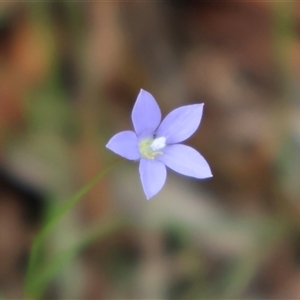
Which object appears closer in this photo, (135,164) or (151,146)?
(151,146)

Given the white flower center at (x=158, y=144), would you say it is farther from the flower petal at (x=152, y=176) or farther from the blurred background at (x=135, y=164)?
the blurred background at (x=135, y=164)

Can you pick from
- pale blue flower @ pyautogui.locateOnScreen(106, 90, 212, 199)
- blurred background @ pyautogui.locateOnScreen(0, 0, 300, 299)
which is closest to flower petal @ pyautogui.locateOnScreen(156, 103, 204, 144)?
pale blue flower @ pyautogui.locateOnScreen(106, 90, 212, 199)

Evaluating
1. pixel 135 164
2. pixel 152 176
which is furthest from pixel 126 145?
pixel 135 164

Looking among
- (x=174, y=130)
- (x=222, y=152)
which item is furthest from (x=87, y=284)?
(x=174, y=130)

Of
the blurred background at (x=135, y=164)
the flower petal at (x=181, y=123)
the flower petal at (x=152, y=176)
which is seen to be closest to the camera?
the flower petal at (x=152, y=176)

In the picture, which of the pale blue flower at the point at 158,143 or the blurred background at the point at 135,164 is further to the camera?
the blurred background at the point at 135,164

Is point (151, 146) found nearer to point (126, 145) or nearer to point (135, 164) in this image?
point (126, 145)

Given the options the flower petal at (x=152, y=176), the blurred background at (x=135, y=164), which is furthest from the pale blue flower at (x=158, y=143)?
the blurred background at (x=135, y=164)

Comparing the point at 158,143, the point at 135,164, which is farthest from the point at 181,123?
the point at 135,164
